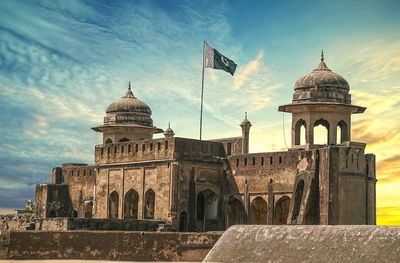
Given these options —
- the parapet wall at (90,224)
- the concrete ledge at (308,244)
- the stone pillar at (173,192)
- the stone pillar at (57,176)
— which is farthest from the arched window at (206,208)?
the concrete ledge at (308,244)

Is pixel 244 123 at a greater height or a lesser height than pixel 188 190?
greater

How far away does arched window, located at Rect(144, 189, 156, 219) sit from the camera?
3997 cm

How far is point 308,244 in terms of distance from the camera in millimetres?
Answer: 20906

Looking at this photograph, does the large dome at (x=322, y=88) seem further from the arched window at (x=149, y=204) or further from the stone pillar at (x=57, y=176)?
the stone pillar at (x=57, y=176)

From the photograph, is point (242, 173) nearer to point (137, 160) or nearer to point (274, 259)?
point (137, 160)

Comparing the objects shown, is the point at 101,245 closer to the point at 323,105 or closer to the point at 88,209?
the point at 323,105

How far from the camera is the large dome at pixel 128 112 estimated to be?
4659 centimetres

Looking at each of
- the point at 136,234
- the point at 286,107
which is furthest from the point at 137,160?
the point at 136,234

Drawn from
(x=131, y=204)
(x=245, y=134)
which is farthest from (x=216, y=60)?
(x=131, y=204)

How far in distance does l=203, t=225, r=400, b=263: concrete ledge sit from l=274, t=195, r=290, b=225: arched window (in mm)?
13114

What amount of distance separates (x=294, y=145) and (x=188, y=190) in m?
5.32

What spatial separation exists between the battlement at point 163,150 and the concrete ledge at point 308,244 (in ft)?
49.4

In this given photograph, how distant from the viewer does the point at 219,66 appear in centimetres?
4084

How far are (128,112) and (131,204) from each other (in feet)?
22.6
